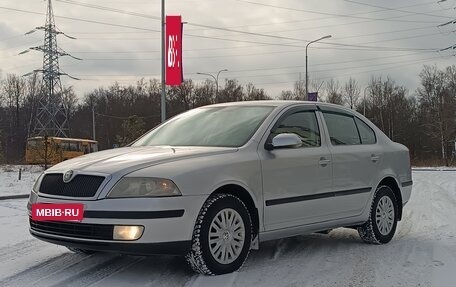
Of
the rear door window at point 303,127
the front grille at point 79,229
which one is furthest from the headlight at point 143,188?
the rear door window at point 303,127

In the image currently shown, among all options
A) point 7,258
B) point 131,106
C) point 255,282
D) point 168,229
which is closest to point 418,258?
point 255,282

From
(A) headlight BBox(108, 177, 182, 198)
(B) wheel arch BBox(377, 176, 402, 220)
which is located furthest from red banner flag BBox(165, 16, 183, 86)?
(A) headlight BBox(108, 177, 182, 198)

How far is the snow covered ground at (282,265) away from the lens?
4699 mm

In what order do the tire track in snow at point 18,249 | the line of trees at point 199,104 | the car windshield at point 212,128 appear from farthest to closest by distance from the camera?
the line of trees at point 199,104 → the tire track in snow at point 18,249 → the car windshield at point 212,128

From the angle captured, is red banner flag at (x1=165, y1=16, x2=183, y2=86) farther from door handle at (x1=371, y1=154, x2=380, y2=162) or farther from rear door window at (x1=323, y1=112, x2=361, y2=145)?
door handle at (x1=371, y1=154, x2=380, y2=162)

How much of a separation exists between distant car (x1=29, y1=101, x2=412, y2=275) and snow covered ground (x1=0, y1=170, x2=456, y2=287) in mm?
274

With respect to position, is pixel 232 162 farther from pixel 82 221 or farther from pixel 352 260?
pixel 352 260

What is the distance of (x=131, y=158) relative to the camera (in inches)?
193

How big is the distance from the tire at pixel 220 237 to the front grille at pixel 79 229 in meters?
0.73

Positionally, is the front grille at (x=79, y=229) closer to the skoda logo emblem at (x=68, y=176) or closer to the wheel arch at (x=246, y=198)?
the skoda logo emblem at (x=68, y=176)

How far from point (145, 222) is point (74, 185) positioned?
726 millimetres

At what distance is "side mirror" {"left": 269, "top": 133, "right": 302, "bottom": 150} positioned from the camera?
5375 millimetres

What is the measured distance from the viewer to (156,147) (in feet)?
18.4

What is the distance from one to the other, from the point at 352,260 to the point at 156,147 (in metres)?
2.32
